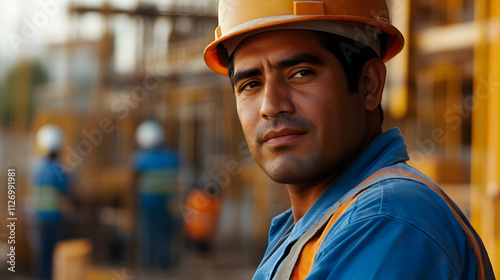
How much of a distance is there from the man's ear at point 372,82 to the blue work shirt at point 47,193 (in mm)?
7128

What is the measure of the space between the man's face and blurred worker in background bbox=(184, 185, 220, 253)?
8457 millimetres

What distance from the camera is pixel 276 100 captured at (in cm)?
149

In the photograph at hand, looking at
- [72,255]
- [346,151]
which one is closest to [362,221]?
[346,151]

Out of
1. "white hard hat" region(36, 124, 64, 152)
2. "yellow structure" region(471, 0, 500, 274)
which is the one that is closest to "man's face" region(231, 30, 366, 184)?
Answer: "yellow structure" region(471, 0, 500, 274)

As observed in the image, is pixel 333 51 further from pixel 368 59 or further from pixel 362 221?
pixel 362 221

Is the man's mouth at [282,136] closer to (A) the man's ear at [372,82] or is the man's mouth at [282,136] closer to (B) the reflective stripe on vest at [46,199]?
(A) the man's ear at [372,82]

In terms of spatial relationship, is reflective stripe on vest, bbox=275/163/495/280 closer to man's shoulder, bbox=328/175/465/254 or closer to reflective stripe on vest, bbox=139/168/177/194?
man's shoulder, bbox=328/175/465/254

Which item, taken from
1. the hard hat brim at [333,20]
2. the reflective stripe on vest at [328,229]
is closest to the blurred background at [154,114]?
the hard hat brim at [333,20]

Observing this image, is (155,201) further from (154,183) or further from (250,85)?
(250,85)

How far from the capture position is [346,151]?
1537 mm

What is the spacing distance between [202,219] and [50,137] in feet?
9.63

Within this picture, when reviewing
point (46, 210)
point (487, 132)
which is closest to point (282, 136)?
point (487, 132)

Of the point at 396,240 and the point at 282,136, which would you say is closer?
the point at 396,240

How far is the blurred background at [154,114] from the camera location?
7.49 metres
